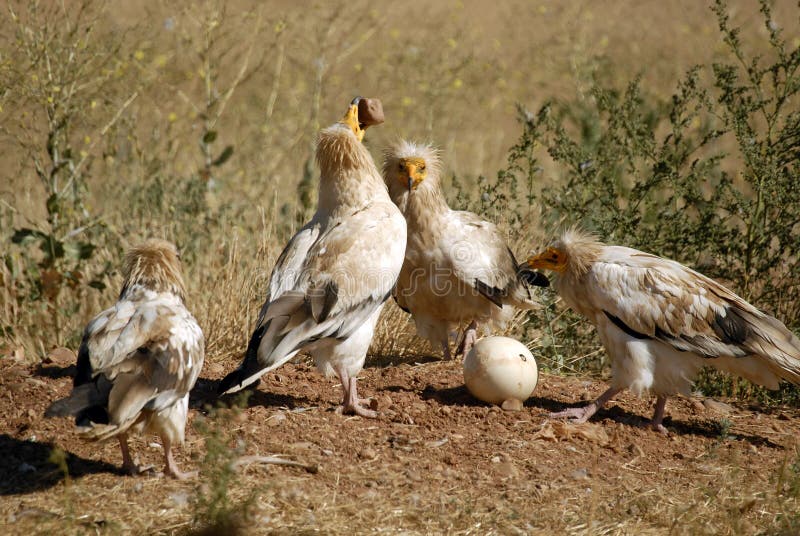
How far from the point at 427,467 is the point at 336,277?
1259 millimetres

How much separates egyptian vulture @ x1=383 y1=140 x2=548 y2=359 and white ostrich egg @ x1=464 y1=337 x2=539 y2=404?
0.97 m

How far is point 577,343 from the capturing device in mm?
6746

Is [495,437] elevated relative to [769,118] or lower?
lower

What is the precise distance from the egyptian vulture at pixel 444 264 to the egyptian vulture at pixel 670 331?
1.01m

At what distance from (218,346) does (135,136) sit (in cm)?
226

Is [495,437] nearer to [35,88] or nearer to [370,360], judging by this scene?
[370,360]

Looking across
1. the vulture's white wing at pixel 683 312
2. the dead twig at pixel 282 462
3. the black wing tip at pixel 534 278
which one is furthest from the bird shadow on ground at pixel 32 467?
the black wing tip at pixel 534 278

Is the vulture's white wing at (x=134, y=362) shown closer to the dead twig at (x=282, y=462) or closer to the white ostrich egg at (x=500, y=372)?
the dead twig at (x=282, y=462)

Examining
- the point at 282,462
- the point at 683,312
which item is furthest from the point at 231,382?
the point at 683,312

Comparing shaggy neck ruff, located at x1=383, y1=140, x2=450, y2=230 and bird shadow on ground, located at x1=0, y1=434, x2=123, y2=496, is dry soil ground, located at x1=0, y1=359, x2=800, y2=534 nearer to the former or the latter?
bird shadow on ground, located at x1=0, y1=434, x2=123, y2=496

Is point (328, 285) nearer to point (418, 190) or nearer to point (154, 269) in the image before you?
point (154, 269)

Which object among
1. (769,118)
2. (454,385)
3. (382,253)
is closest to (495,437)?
(454,385)

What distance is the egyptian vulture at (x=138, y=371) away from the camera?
12.3ft

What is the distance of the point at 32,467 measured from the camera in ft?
14.0
